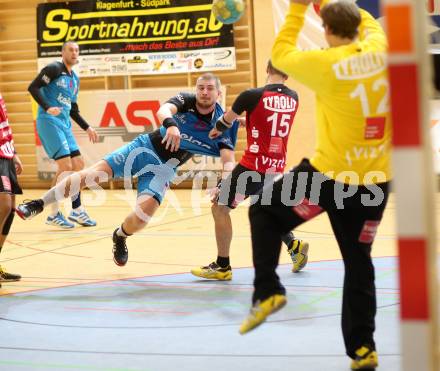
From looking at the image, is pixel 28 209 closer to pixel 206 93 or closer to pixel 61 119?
pixel 206 93

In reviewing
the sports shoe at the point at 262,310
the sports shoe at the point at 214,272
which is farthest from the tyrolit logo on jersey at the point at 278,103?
the sports shoe at the point at 262,310

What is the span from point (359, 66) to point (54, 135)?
6.84m

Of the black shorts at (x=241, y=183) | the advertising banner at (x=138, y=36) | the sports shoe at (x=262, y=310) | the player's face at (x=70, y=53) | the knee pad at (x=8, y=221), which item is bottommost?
the sports shoe at (x=262, y=310)

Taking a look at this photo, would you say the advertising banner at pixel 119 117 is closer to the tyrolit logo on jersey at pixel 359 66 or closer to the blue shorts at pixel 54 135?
the blue shorts at pixel 54 135

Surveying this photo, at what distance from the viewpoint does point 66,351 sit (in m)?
4.42

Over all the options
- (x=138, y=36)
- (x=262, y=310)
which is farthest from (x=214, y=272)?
(x=138, y=36)

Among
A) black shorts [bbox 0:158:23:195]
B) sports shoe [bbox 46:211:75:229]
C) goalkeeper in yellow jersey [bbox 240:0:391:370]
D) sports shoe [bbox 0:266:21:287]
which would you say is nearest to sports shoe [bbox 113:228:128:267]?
sports shoe [bbox 0:266:21:287]

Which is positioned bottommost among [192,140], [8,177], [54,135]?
[8,177]

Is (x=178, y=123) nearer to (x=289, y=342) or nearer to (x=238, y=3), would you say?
(x=238, y=3)

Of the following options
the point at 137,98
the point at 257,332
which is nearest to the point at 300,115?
the point at 137,98

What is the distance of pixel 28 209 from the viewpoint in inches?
250

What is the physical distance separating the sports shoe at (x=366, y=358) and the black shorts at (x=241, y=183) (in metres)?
2.39

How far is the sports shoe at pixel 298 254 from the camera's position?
21.1 ft

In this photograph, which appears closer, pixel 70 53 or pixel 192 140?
pixel 192 140
